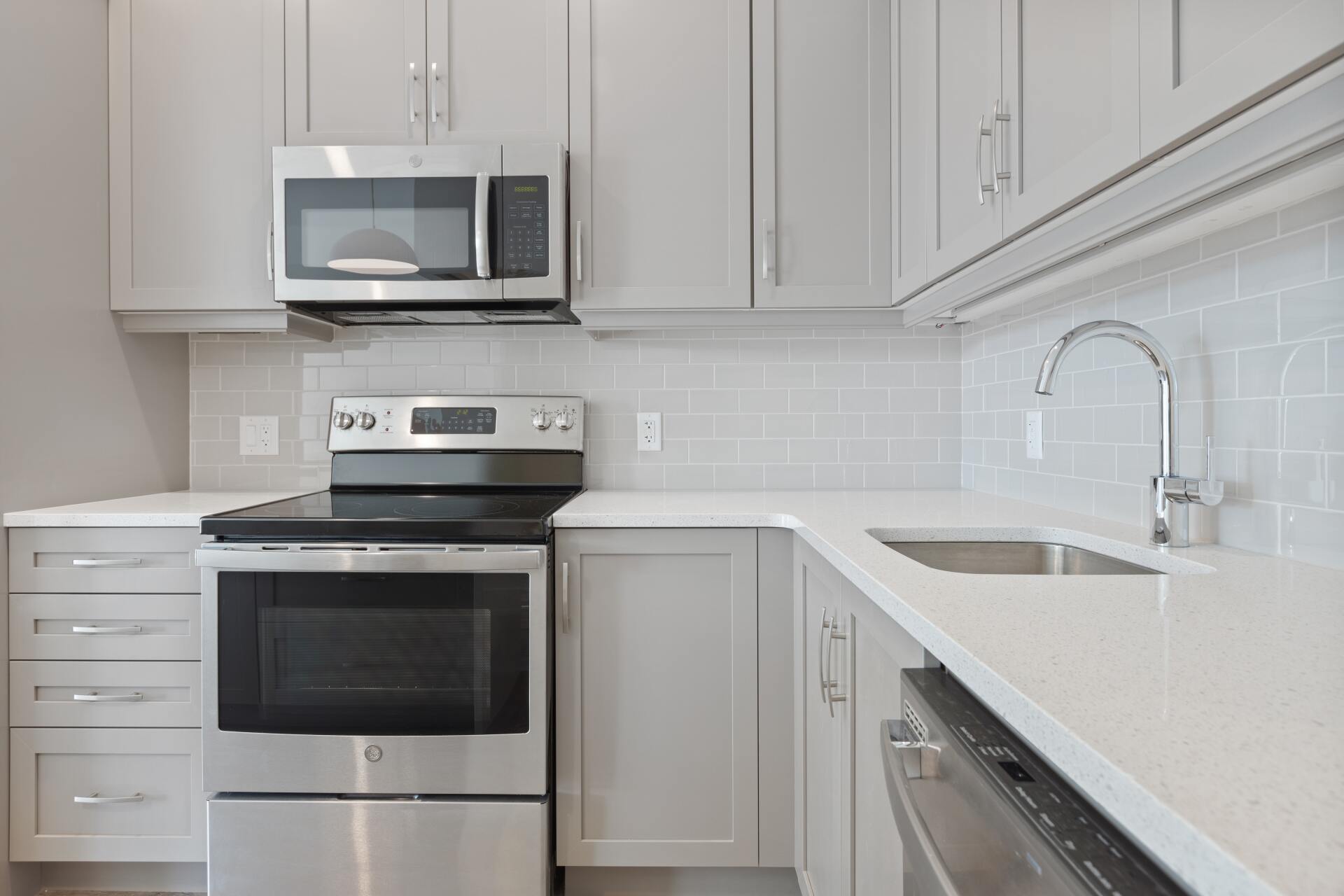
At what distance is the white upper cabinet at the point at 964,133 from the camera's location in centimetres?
128

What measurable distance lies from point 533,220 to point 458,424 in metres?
0.67

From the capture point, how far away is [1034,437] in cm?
177

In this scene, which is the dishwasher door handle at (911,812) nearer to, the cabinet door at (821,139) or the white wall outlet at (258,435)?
the cabinet door at (821,139)

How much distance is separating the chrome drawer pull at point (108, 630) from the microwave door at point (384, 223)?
898mm

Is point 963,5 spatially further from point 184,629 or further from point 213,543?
point 184,629

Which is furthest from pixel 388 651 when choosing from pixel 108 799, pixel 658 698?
pixel 108 799

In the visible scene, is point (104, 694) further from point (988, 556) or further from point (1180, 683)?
point (1180, 683)

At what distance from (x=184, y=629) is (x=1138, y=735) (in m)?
1.96

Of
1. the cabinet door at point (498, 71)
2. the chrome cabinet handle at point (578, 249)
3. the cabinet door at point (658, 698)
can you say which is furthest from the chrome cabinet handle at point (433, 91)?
the cabinet door at point (658, 698)

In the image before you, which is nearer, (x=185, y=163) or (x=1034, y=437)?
(x=1034, y=437)

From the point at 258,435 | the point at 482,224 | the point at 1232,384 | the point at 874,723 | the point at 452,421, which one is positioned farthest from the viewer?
the point at 258,435

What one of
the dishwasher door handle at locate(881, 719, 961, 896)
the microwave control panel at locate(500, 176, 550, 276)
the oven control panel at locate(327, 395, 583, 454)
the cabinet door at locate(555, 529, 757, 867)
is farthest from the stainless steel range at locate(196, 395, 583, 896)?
the dishwasher door handle at locate(881, 719, 961, 896)

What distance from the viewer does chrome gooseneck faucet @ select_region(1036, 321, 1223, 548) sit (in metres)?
1.10

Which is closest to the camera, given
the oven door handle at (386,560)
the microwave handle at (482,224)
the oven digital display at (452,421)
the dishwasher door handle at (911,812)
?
the dishwasher door handle at (911,812)
